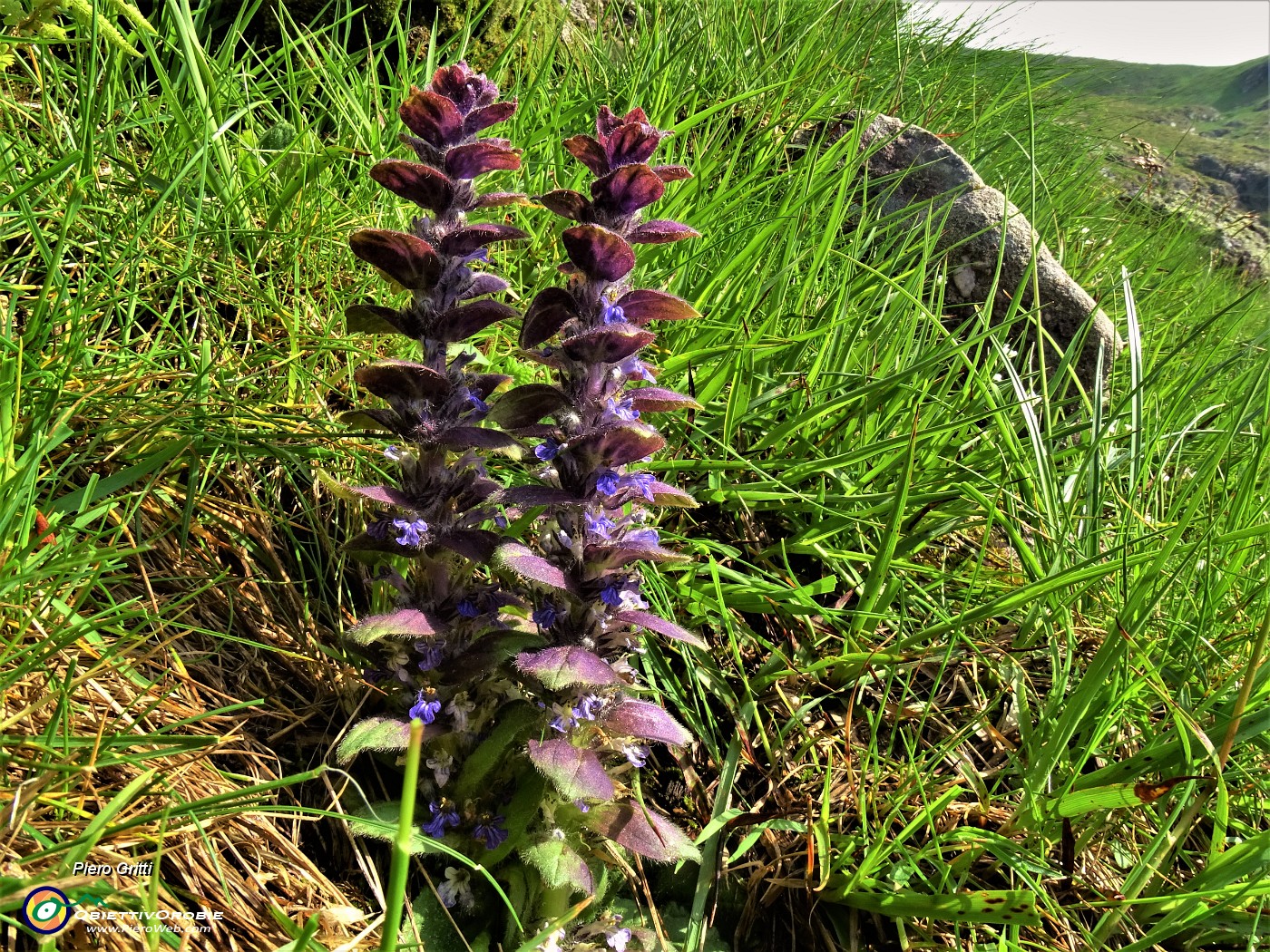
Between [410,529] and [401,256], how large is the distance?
0.43m

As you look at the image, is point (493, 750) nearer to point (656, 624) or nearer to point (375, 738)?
point (375, 738)

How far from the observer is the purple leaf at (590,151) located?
1358mm

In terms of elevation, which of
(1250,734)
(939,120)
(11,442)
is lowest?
(11,442)

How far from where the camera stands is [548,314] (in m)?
1.37

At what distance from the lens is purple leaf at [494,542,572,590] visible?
4.23 feet

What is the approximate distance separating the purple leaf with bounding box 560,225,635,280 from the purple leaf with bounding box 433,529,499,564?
0.46m

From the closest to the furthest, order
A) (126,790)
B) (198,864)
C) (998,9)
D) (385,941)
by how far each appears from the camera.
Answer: (385,941) → (126,790) → (198,864) → (998,9)

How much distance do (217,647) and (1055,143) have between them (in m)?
5.81

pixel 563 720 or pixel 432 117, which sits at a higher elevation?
pixel 432 117

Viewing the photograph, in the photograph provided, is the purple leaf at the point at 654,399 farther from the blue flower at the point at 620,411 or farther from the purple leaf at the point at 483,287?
the purple leaf at the point at 483,287

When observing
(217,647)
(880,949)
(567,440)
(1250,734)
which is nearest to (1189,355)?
(1250,734)

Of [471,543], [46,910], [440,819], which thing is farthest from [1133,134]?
[46,910]

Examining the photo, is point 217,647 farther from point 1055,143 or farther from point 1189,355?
point 1055,143

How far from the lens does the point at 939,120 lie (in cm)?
461
